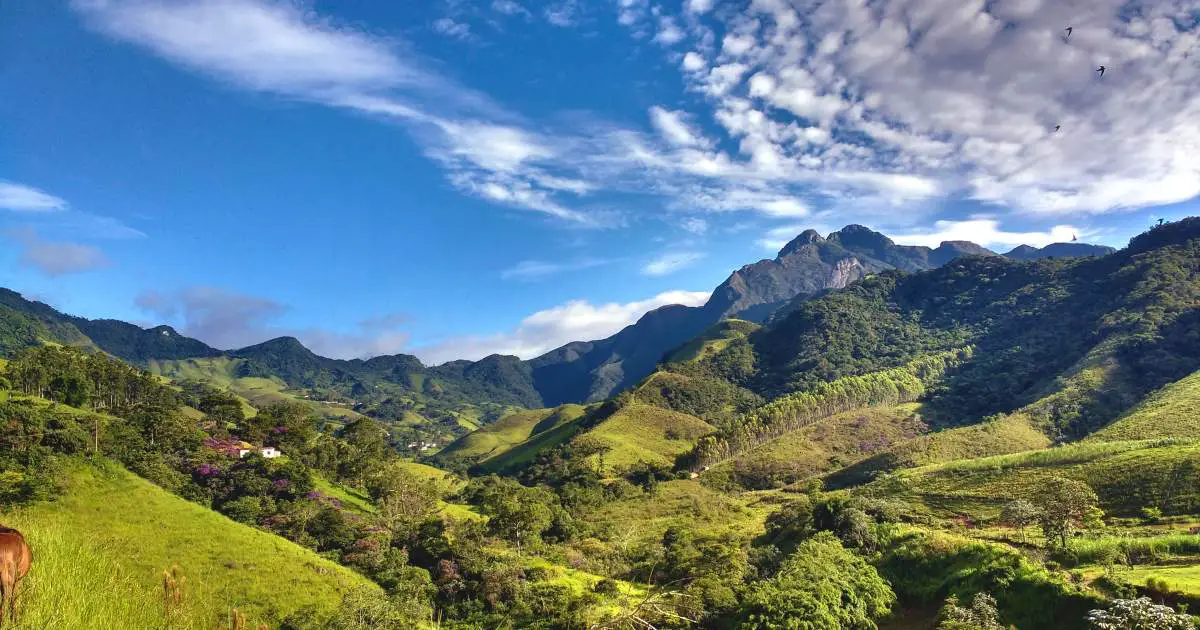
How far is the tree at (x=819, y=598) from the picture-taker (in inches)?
1077

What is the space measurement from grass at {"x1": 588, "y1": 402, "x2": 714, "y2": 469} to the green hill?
86.6m

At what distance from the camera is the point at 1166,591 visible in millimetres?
22406

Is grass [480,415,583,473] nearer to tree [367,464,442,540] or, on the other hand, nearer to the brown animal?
tree [367,464,442,540]

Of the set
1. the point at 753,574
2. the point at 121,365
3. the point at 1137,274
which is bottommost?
the point at 753,574

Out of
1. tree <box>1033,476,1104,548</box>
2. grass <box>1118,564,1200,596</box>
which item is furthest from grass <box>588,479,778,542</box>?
grass <box>1118,564,1200,596</box>

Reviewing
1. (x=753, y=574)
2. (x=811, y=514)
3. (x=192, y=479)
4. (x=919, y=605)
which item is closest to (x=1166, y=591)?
(x=919, y=605)

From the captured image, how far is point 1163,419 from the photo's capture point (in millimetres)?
79500

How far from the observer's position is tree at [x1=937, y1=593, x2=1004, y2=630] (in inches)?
902

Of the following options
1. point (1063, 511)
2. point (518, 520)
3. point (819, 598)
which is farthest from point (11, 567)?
point (518, 520)

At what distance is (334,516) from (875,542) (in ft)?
164

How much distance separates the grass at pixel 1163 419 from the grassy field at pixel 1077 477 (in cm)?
1458

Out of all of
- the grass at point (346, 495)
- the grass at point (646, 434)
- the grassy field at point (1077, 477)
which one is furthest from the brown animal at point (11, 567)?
the grass at point (646, 434)

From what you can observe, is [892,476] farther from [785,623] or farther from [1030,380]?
[1030,380]

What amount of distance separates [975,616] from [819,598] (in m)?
6.86
